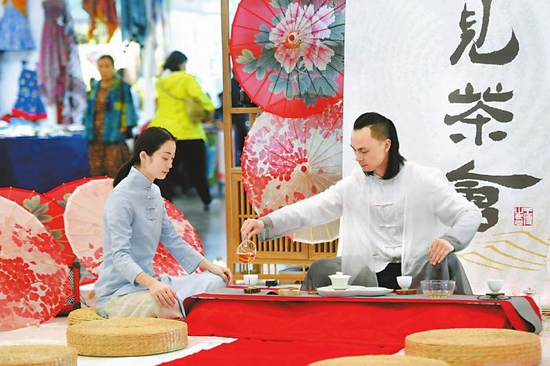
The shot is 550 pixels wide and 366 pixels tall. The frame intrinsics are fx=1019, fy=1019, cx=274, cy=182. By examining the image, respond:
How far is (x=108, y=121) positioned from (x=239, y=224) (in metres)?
2.46

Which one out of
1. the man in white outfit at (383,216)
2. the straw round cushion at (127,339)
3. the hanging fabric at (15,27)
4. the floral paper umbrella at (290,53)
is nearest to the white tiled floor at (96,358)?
the straw round cushion at (127,339)

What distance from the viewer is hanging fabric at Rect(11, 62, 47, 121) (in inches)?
333

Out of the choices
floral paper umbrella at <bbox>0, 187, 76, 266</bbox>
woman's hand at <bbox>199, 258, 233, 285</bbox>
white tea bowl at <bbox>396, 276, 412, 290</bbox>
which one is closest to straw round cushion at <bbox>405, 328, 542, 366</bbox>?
white tea bowl at <bbox>396, 276, 412, 290</bbox>

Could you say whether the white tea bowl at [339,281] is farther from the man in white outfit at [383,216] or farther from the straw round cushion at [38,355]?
the straw round cushion at [38,355]

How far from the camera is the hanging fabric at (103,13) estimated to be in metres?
8.84

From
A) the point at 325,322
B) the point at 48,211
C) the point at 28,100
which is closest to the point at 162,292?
the point at 325,322

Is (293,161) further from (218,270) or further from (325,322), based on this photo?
(325,322)

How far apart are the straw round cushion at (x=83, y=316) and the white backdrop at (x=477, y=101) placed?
4.91ft

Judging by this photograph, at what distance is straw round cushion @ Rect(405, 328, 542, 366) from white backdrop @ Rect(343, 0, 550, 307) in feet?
5.22

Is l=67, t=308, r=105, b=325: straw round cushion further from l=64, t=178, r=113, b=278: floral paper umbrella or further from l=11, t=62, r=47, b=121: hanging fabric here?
l=11, t=62, r=47, b=121: hanging fabric

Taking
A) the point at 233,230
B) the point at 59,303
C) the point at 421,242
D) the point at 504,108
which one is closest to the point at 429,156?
the point at 504,108

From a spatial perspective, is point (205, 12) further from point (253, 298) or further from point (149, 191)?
point (253, 298)

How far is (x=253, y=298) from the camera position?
409cm

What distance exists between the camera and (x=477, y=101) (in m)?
5.10
